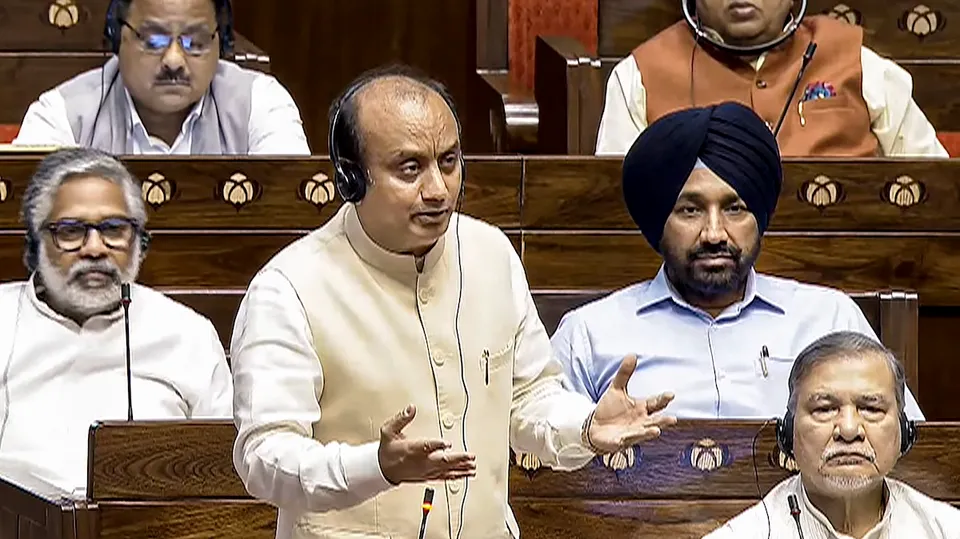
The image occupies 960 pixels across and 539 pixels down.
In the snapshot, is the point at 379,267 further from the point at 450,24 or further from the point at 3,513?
the point at 450,24

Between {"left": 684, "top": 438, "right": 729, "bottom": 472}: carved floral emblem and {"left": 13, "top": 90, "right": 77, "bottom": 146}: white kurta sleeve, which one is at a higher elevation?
{"left": 13, "top": 90, "right": 77, "bottom": 146}: white kurta sleeve

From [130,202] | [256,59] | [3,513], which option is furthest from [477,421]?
[256,59]

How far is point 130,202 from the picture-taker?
3.32 metres

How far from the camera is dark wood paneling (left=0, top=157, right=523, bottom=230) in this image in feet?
12.1

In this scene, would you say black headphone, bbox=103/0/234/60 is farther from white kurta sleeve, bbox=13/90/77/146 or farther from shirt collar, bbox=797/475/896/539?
shirt collar, bbox=797/475/896/539

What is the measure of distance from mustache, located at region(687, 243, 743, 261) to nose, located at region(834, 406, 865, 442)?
0.55 meters

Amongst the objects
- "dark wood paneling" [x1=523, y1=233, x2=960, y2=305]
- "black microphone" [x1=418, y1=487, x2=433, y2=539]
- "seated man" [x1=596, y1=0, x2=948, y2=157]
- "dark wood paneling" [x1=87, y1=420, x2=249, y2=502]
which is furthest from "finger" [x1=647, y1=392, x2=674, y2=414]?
"seated man" [x1=596, y1=0, x2=948, y2=157]

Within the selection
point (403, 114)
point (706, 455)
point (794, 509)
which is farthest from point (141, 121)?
point (403, 114)

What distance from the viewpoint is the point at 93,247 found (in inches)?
130

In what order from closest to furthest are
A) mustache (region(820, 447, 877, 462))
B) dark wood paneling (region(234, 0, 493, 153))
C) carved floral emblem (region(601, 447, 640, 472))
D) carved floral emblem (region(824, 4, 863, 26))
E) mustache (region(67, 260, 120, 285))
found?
mustache (region(820, 447, 877, 462)) → carved floral emblem (region(601, 447, 640, 472)) → mustache (region(67, 260, 120, 285)) → carved floral emblem (region(824, 4, 863, 26)) → dark wood paneling (region(234, 0, 493, 153))

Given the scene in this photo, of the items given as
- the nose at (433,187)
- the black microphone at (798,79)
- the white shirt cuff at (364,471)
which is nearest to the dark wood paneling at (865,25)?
the black microphone at (798,79)

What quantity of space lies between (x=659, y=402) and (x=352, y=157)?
1.32ft

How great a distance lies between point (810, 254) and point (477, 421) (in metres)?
1.50

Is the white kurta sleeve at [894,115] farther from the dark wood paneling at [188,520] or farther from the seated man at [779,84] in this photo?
the dark wood paneling at [188,520]
